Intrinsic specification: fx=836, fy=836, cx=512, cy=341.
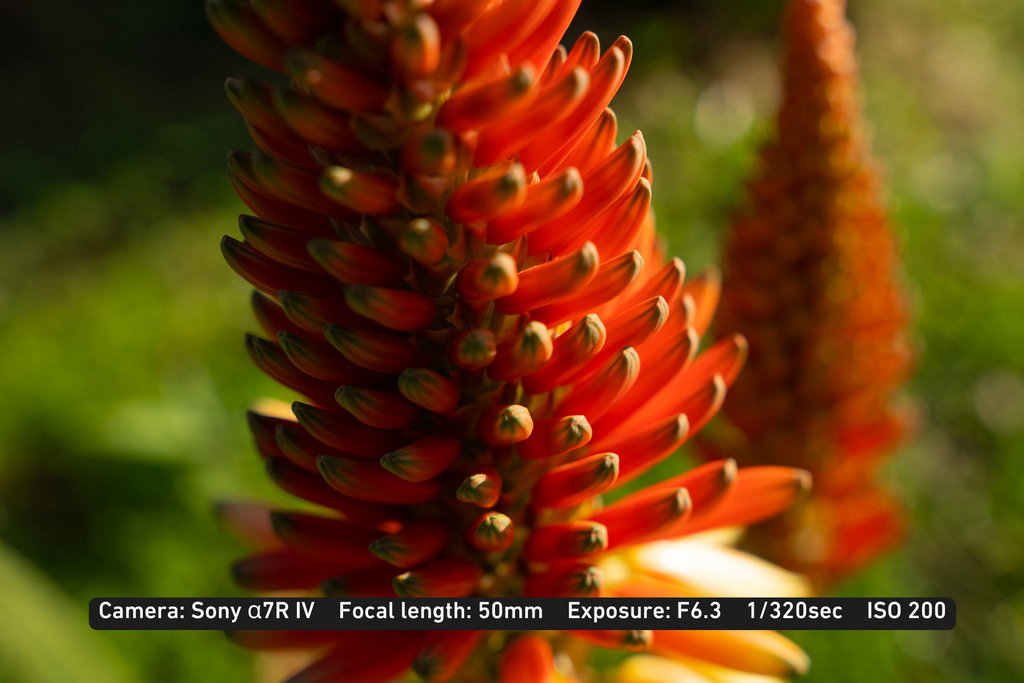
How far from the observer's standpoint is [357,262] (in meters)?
1.00

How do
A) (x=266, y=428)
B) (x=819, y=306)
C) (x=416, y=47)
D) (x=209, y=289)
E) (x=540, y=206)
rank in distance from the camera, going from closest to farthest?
1. (x=416, y=47)
2. (x=540, y=206)
3. (x=266, y=428)
4. (x=819, y=306)
5. (x=209, y=289)

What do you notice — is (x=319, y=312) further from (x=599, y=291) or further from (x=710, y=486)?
(x=710, y=486)

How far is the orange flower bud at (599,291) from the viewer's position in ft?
3.47

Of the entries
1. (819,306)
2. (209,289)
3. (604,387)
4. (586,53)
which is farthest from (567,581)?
(209,289)

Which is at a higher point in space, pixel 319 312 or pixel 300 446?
pixel 319 312

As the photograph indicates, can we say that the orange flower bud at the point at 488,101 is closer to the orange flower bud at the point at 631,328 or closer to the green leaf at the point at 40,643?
the orange flower bud at the point at 631,328

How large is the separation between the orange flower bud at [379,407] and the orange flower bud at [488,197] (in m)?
0.25

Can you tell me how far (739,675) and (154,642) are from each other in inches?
81.9

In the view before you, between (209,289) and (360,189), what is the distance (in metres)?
4.40

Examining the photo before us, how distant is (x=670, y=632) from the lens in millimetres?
1282

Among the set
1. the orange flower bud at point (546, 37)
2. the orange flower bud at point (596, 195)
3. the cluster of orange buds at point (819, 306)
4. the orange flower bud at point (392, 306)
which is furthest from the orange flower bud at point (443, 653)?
the cluster of orange buds at point (819, 306)

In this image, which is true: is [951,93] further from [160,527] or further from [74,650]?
[74,650]

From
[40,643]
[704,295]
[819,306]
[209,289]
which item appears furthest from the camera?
[209,289]

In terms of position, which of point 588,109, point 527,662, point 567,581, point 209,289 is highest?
point 588,109
